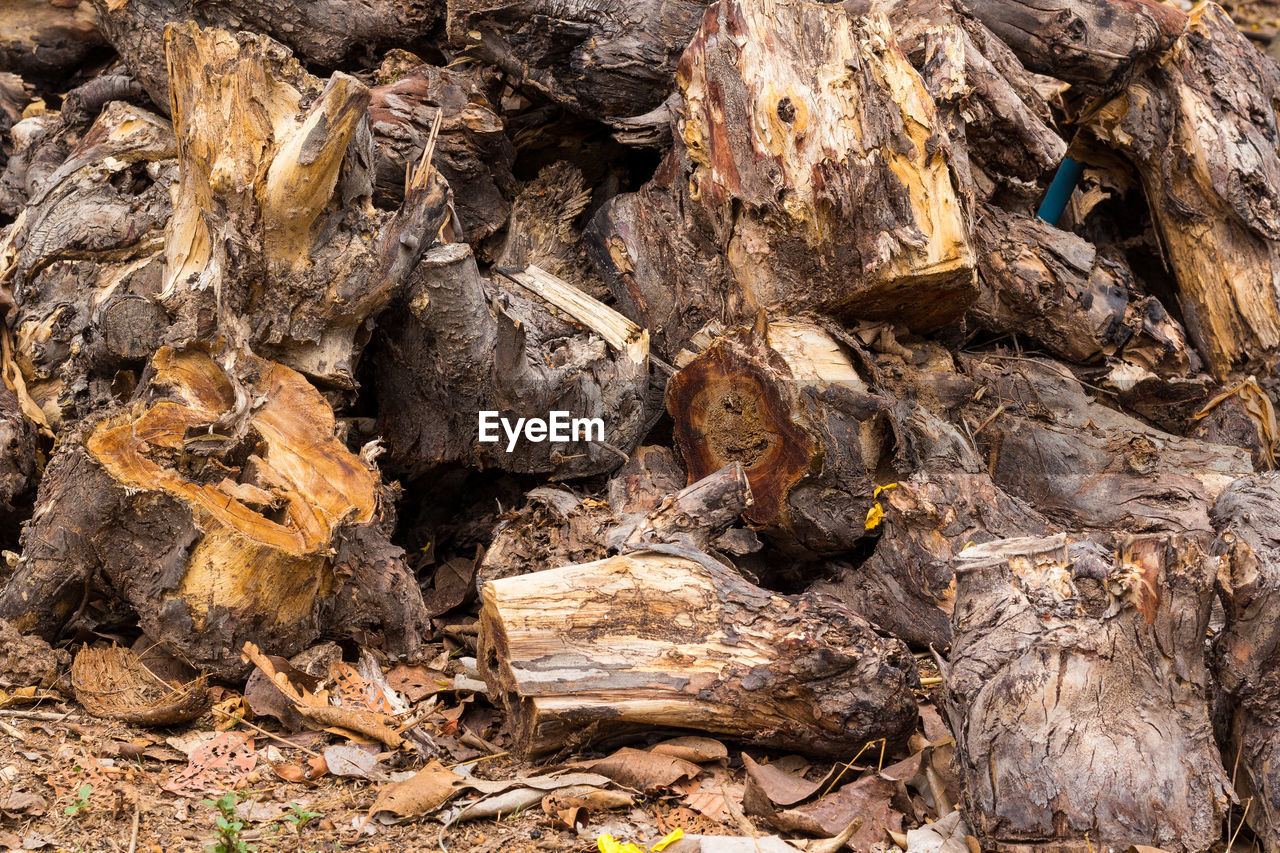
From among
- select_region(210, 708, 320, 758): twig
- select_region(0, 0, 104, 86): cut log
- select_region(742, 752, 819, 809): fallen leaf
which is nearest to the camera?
select_region(742, 752, 819, 809): fallen leaf

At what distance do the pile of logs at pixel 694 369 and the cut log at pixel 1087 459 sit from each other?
0.02 m

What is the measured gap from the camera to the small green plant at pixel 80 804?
2580 mm

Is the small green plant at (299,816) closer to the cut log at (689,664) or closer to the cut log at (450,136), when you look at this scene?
the cut log at (689,664)

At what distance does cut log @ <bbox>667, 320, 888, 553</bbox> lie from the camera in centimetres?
354

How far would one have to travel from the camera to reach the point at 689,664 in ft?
9.87

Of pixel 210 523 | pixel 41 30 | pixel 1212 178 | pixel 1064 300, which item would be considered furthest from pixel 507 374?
pixel 41 30

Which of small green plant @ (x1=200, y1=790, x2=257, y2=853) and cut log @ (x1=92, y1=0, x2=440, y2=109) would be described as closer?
small green plant @ (x1=200, y1=790, x2=257, y2=853)

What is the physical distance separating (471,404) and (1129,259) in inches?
140

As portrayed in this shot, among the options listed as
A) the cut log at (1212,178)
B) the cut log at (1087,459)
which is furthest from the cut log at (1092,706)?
the cut log at (1212,178)

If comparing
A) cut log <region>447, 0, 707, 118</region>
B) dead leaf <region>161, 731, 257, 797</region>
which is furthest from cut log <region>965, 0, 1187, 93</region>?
dead leaf <region>161, 731, 257, 797</region>

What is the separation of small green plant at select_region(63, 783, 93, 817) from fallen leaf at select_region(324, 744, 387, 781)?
0.61 meters

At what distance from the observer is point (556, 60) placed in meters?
4.53

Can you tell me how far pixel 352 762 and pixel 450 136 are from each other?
8.48 ft

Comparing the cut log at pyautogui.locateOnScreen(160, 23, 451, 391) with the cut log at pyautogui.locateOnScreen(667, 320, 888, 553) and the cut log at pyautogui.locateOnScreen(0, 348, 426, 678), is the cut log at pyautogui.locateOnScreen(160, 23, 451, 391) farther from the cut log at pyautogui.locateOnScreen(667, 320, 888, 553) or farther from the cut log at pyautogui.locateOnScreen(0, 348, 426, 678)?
the cut log at pyautogui.locateOnScreen(667, 320, 888, 553)
